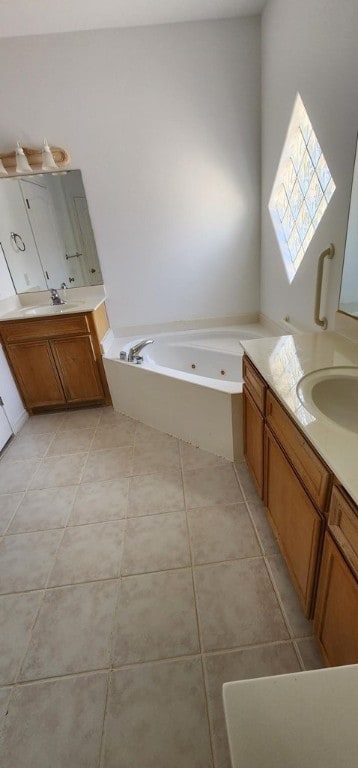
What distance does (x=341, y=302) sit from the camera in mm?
1564

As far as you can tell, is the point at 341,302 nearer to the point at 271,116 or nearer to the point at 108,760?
the point at 271,116

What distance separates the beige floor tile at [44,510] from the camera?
1.71 metres

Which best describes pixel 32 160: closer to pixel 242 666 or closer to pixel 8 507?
pixel 8 507

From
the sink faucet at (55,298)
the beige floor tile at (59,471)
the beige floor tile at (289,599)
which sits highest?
the sink faucet at (55,298)

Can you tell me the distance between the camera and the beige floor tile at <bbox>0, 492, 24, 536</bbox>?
1751 mm

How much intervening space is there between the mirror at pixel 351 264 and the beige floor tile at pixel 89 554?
1.54 m

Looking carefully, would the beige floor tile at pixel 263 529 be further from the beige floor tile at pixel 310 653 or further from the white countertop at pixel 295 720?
the white countertop at pixel 295 720

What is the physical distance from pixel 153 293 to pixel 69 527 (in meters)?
1.99

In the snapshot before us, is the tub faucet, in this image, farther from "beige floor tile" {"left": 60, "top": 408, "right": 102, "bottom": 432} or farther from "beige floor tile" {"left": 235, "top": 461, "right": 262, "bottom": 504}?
"beige floor tile" {"left": 235, "top": 461, "right": 262, "bottom": 504}

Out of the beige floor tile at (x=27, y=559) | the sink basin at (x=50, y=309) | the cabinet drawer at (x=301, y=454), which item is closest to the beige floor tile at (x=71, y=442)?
the beige floor tile at (x=27, y=559)

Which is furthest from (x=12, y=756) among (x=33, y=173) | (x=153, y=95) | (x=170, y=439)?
(x=153, y=95)

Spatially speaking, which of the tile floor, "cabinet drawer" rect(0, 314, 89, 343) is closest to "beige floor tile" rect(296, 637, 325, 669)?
the tile floor

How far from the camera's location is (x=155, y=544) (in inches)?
60.4

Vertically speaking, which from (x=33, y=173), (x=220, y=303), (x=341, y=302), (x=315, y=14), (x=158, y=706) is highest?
(x=315, y=14)
